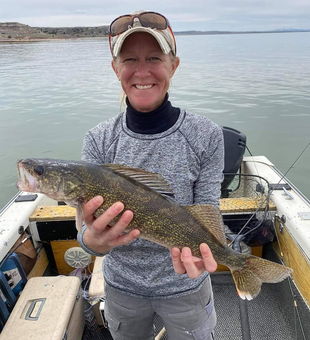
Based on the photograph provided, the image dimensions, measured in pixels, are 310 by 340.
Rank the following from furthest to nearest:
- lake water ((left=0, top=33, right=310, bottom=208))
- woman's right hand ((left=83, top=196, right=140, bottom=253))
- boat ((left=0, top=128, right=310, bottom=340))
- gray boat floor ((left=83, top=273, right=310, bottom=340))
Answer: lake water ((left=0, top=33, right=310, bottom=208)), gray boat floor ((left=83, top=273, right=310, bottom=340)), boat ((left=0, top=128, right=310, bottom=340)), woman's right hand ((left=83, top=196, right=140, bottom=253))

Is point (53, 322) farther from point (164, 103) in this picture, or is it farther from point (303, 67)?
point (303, 67)

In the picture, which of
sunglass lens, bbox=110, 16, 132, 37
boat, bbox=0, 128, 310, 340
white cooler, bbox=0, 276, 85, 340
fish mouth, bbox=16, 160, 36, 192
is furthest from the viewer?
boat, bbox=0, 128, 310, 340

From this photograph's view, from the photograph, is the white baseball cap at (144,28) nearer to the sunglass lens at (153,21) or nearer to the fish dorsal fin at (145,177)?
the sunglass lens at (153,21)

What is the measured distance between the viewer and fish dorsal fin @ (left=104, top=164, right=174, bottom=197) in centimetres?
184

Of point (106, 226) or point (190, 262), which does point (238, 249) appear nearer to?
point (190, 262)

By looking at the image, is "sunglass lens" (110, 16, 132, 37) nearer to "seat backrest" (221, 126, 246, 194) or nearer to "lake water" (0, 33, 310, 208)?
"seat backrest" (221, 126, 246, 194)

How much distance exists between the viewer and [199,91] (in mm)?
19703

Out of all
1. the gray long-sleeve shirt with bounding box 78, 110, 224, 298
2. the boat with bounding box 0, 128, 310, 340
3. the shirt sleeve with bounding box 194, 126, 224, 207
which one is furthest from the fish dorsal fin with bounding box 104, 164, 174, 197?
the boat with bounding box 0, 128, 310, 340

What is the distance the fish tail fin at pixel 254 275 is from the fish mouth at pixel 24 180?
1.46 m

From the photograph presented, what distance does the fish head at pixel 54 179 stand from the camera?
179cm

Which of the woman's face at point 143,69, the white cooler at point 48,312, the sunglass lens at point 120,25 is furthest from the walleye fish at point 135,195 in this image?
the white cooler at point 48,312

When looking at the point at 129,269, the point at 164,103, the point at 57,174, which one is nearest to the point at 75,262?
the point at 129,269

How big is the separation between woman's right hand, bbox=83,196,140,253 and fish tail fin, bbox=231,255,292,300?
84cm

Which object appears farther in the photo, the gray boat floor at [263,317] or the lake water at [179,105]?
the lake water at [179,105]
